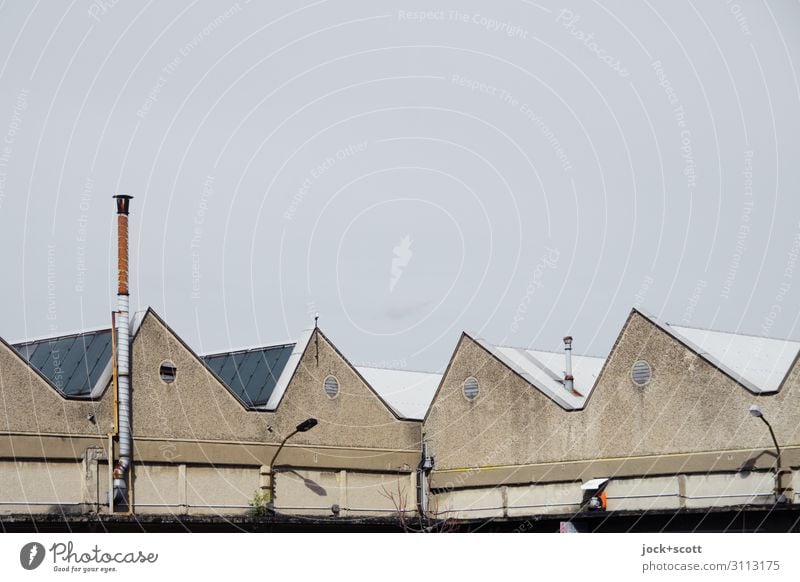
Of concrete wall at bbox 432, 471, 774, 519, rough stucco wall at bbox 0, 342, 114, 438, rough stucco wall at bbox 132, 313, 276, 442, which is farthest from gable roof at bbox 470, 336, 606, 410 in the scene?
rough stucco wall at bbox 0, 342, 114, 438

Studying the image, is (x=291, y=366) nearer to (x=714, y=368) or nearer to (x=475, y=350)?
(x=475, y=350)

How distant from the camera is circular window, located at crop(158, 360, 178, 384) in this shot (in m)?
54.0

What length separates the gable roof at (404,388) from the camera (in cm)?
6338

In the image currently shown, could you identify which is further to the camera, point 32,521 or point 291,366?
point 291,366

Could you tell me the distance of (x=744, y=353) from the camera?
55.4 metres

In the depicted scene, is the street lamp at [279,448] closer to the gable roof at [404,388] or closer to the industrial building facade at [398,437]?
the industrial building facade at [398,437]

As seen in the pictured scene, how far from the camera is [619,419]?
54.8 m

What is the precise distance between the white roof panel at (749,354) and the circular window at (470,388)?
893cm

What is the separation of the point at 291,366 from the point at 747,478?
19333mm

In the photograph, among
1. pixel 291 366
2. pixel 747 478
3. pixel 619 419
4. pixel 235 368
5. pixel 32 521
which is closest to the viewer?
pixel 32 521

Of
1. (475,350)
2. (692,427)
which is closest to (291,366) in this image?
(475,350)

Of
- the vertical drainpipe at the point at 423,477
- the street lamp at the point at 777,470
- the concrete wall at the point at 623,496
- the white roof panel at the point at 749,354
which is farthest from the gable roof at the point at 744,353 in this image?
the vertical drainpipe at the point at 423,477

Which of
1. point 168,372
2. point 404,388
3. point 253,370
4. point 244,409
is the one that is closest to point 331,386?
point 253,370

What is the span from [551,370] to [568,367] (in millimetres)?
1208
